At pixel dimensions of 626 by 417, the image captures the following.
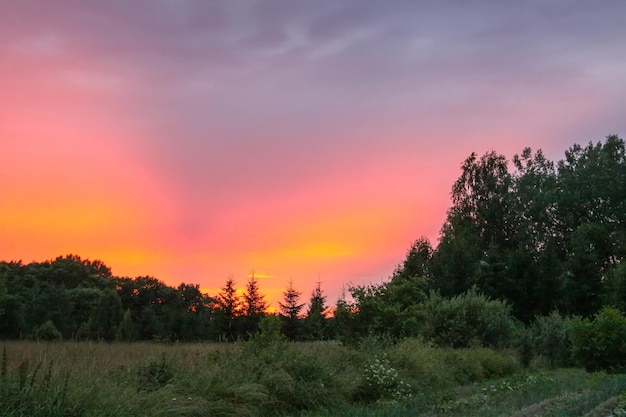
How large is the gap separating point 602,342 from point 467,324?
8353 mm

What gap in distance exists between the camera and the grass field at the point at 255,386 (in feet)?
29.2

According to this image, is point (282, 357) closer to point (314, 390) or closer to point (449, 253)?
point (314, 390)

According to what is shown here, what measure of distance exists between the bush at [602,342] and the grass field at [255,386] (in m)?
6.51

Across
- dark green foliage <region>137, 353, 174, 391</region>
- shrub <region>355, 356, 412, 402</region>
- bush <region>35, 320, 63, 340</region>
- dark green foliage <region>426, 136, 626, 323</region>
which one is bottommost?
shrub <region>355, 356, 412, 402</region>

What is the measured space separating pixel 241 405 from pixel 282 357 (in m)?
3.08

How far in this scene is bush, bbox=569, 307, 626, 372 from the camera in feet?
81.7

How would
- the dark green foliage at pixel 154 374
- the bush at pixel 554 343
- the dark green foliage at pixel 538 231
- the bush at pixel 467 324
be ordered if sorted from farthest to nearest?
1. the dark green foliage at pixel 538 231
2. the bush at pixel 554 343
3. the bush at pixel 467 324
4. the dark green foliage at pixel 154 374

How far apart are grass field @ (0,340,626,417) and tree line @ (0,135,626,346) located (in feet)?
14.5

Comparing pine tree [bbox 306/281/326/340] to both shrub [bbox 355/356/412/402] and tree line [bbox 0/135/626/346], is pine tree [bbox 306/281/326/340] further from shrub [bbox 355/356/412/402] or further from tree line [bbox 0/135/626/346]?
shrub [bbox 355/356/412/402]

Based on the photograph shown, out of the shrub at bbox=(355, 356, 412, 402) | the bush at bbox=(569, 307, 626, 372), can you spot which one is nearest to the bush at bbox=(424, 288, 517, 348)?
the bush at bbox=(569, 307, 626, 372)

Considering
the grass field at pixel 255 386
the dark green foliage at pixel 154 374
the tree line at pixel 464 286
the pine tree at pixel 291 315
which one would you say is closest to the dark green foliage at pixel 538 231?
the tree line at pixel 464 286

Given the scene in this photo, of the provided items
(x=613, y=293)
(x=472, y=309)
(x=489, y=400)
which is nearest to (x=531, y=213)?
(x=613, y=293)

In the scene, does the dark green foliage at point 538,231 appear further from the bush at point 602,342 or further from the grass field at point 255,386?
the grass field at point 255,386

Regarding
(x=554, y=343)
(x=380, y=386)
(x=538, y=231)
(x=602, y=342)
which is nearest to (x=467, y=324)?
(x=554, y=343)
